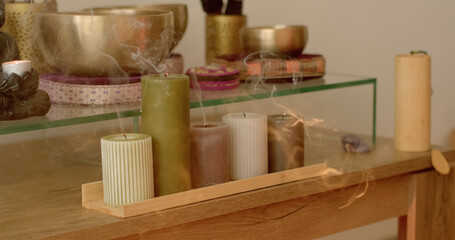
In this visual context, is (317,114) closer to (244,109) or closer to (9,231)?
(244,109)

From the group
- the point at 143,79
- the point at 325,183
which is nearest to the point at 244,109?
the point at 325,183

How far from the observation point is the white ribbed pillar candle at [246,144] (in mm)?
1044

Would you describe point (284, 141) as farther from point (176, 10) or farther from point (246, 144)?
point (176, 10)

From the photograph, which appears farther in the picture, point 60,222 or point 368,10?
point 368,10

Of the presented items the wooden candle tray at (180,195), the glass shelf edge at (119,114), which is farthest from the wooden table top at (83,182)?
the glass shelf edge at (119,114)

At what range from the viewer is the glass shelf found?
0.92 meters

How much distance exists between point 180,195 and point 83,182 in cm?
21

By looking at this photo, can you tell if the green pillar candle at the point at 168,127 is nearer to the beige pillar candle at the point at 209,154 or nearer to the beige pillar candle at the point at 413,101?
the beige pillar candle at the point at 209,154

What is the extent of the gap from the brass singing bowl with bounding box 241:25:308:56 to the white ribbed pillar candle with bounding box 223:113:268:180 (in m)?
0.38

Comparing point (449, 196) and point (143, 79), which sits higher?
point (143, 79)

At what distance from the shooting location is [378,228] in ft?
6.83

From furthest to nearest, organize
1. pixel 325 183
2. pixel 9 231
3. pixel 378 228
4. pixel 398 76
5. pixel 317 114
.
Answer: pixel 378 228
pixel 317 114
pixel 398 76
pixel 325 183
pixel 9 231

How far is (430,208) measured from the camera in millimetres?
1307

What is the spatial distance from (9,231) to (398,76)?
74 cm
